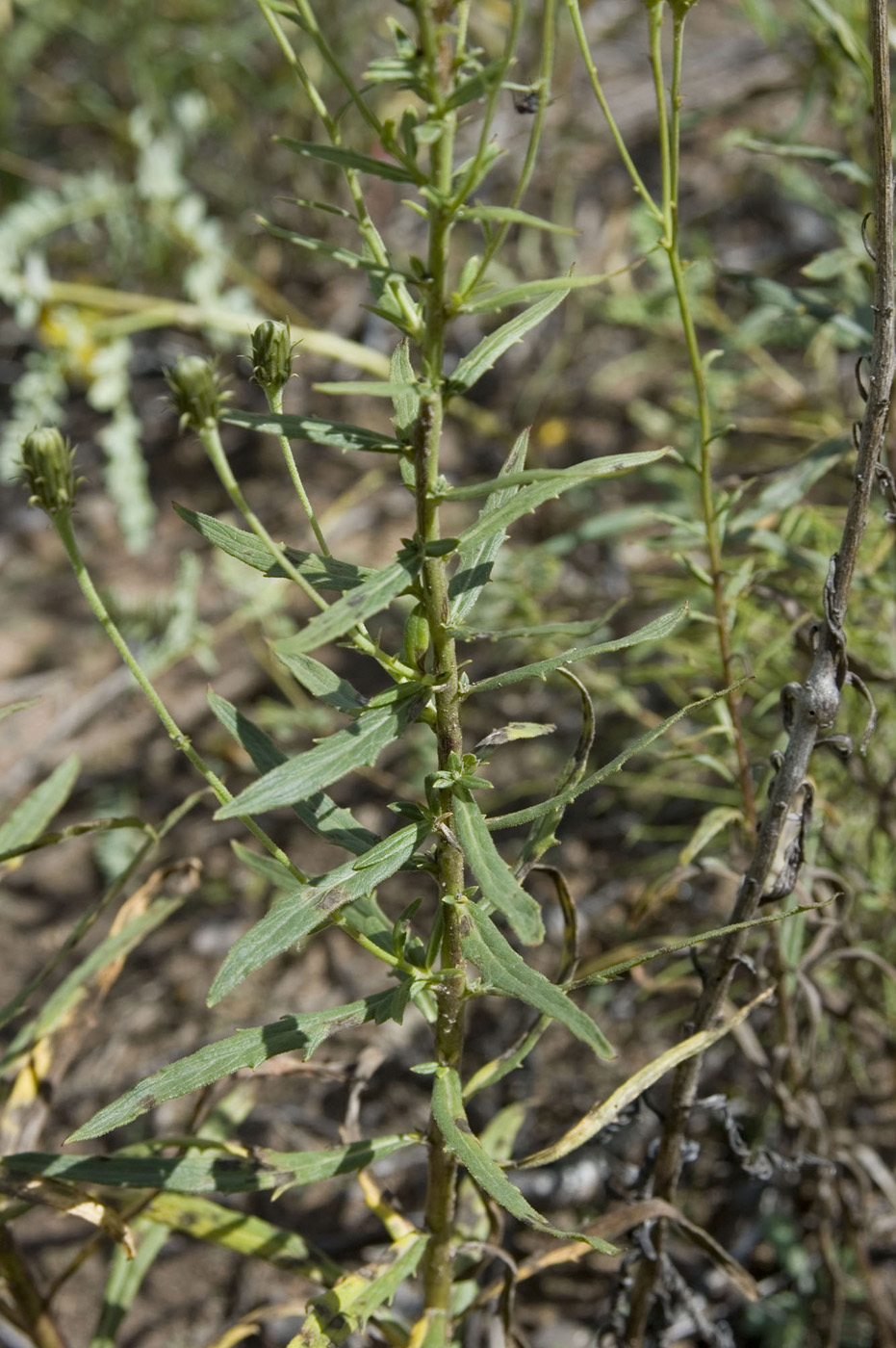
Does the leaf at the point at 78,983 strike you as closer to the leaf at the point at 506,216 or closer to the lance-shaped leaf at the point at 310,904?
the lance-shaped leaf at the point at 310,904

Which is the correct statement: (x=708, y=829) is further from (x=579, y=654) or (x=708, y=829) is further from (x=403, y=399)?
(x=403, y=399)

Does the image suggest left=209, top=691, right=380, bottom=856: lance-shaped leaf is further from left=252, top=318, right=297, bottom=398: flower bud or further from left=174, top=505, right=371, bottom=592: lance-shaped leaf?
left=252, top=318, right=297, bottom=398: flower bud

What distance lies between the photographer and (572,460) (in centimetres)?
247

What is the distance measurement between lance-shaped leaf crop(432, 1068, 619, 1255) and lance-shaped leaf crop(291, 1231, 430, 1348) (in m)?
0.18

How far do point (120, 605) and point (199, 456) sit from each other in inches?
24.7

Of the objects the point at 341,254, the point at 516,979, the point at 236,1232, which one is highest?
the point at 341,254

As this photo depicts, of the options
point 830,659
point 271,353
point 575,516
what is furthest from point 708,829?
point 575,516

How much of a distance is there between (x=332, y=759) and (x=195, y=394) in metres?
0.24

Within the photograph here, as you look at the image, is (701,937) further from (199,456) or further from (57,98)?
(57,98)

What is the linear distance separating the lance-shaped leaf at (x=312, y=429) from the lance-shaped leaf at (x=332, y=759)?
162 mm

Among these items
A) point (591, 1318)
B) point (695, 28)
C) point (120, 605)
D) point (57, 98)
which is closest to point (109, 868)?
Answer: point (120, 605)

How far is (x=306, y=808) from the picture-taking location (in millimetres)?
872

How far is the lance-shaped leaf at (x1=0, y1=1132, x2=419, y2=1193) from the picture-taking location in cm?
90

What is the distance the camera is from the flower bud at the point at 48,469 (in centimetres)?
78
